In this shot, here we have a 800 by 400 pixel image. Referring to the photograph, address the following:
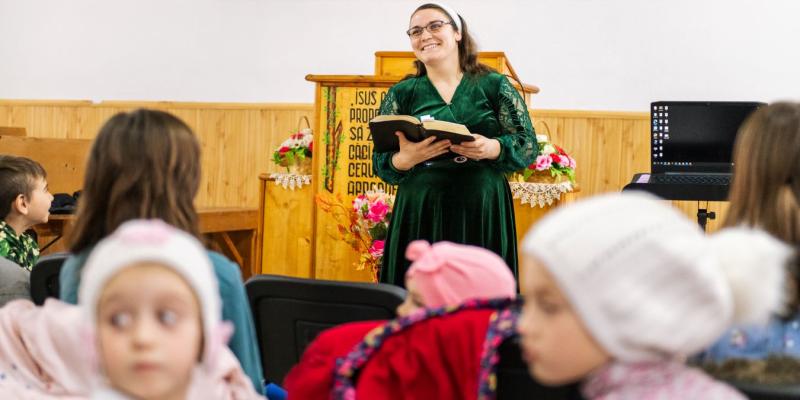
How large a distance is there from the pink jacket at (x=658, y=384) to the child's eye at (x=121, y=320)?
1.91 feet

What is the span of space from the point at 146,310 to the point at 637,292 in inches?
22.8

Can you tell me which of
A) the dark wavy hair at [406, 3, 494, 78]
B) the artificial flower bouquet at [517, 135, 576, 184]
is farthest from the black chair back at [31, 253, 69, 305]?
the artificial flower bouquet at [517, 135, 576, 184]

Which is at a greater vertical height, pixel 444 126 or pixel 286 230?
pixel 444 126

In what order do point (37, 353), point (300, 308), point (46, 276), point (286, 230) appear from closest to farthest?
point (37, 353), point (300, 308), point (46, 276), point (286, 230)

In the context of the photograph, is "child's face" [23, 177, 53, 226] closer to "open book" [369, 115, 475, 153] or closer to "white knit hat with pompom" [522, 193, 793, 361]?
"open book" [369, 115, 475, 153]

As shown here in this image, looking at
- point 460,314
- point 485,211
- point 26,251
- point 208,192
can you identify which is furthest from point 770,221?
point 208,192

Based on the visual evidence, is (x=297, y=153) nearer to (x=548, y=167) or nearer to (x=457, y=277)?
(x=548, y=167)

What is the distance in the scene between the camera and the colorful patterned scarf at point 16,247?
9.85ft

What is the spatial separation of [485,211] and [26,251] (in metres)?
1.59

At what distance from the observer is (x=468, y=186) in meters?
3.10

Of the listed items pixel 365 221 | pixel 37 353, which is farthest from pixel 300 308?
pixel 365 221

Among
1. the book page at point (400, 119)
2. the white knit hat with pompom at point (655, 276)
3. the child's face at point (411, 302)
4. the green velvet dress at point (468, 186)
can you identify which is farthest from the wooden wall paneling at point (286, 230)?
the white knit hat with pompom at point (655, 276)

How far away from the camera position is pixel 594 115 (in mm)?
6695

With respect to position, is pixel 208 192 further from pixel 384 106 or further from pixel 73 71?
pixel 384 106
